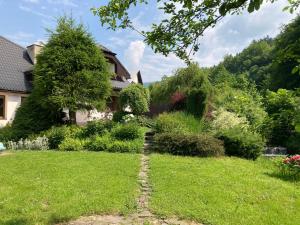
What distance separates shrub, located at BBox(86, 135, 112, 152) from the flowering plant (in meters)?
7.01

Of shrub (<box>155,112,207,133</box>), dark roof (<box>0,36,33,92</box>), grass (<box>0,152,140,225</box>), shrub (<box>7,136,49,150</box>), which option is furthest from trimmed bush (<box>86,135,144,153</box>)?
dark roof (<box>0,36,33,92</box>)

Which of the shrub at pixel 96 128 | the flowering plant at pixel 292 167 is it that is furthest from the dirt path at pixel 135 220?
the shrub at pixel 96 128

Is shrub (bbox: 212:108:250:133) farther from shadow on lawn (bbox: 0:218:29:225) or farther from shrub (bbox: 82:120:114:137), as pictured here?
shadow on lawn (bbox: 0:218:29:225)

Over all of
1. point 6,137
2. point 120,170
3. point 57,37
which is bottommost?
point 120,170

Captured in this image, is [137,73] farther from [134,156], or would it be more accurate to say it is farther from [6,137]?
Result: [134,156]

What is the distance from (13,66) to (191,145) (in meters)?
15.0

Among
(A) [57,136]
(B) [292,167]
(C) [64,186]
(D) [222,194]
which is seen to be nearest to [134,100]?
(A) [57,136]

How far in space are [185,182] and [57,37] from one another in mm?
12604

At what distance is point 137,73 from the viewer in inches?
1521

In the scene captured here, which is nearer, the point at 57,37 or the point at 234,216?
the point at 234,216

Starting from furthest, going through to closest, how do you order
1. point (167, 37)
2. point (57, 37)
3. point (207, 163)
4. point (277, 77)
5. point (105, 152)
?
point (277, 77) < point (57, 37) < point (105, 152) < point (207, 163) < point (167, 37)

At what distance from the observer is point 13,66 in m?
22.1

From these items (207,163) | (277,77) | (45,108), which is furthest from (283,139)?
(277,77)

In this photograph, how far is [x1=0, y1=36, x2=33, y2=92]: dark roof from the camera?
20486 millimetres
